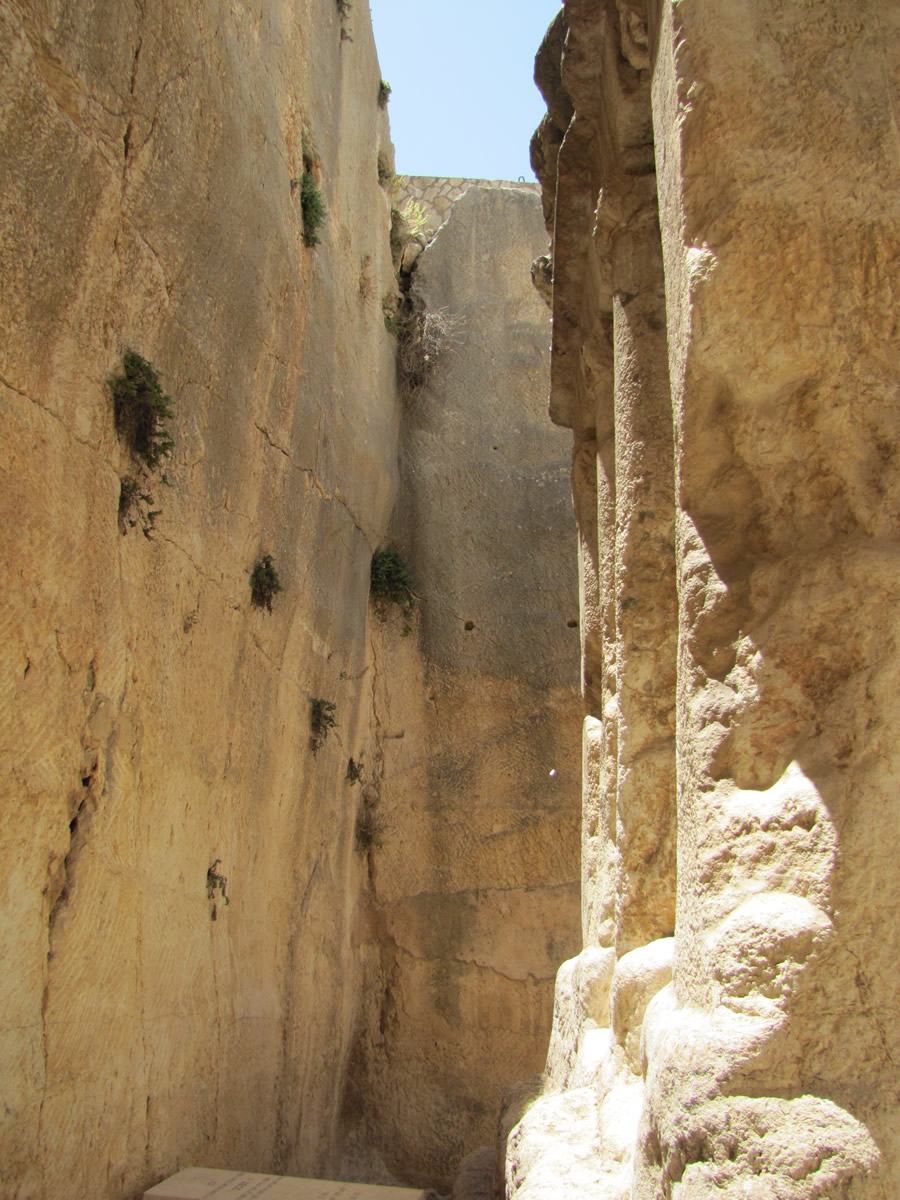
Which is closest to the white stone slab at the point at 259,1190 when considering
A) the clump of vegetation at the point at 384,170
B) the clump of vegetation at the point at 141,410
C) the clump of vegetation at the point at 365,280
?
the clump of vegetation at the point at 141,410

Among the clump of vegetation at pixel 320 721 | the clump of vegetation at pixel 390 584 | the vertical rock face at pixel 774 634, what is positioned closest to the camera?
the vertical rock face at pixel 774 634

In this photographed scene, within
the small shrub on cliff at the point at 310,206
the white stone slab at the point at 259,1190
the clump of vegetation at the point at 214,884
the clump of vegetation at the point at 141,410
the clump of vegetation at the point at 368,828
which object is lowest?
the white stone slab at the point at 259,1190

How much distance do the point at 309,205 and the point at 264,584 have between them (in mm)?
2682

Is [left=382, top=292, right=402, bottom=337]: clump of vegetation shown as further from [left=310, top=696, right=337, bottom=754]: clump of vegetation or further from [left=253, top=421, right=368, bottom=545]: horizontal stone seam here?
[left=310, top=696, right=337, bottom=754]: clump of vegetation

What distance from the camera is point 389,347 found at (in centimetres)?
959

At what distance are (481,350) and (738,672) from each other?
899 centimetres

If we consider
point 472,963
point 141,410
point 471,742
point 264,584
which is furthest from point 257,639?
point 472,963

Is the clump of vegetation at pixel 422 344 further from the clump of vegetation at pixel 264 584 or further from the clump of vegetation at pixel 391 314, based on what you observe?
the clump of vegetation at pixel 264 584

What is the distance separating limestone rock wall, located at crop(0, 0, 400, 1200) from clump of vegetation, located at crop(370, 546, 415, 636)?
46.1 inches

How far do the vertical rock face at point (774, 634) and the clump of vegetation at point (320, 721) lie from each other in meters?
4.38

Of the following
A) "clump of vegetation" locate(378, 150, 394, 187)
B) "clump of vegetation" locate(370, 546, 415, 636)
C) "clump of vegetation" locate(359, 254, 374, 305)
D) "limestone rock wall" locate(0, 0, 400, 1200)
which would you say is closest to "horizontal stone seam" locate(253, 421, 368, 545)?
"limestone rock wall" locate(0, 0, 400, 1200)

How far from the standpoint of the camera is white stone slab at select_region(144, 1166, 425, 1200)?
391cm

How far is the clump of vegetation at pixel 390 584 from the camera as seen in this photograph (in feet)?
29.0

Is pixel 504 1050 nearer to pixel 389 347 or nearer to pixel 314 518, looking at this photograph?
pixel 314 518
